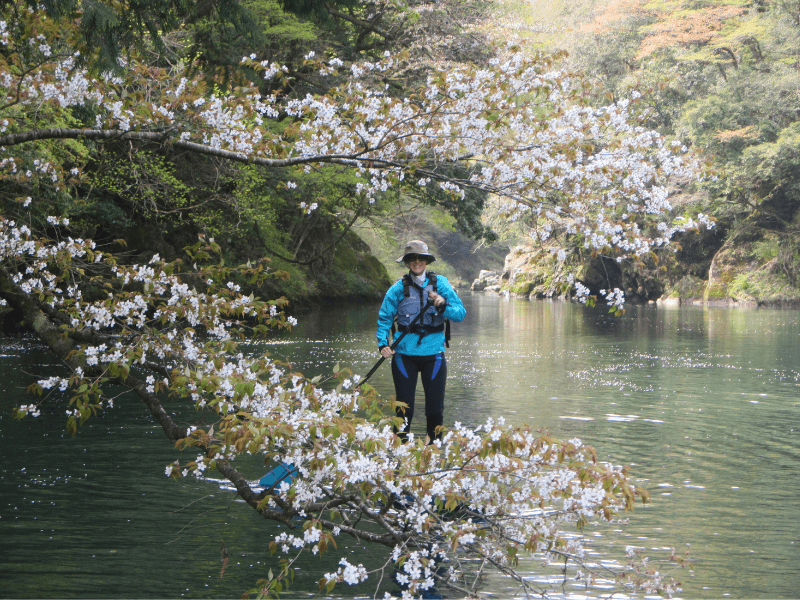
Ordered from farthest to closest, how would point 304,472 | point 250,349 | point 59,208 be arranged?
point 250,349
point 59,208
point 304,472

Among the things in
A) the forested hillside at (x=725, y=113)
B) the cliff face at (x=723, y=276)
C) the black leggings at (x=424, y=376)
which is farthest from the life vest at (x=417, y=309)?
the cliff face at (x=723, y=276)

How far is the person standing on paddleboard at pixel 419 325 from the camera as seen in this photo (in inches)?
251

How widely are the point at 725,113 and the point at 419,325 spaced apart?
38.9 metres

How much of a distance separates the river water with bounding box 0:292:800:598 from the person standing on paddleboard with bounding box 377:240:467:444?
63.2 inches

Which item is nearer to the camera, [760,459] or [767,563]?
[767,563]

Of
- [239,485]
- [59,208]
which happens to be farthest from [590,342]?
[239,485]

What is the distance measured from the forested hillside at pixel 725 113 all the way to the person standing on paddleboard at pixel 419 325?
3268 centimetres

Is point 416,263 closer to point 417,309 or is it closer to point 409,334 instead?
point 417,309

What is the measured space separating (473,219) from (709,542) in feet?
60.2

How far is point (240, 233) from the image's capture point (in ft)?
76.7

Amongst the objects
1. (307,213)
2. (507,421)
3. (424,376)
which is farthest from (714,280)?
(307,213)

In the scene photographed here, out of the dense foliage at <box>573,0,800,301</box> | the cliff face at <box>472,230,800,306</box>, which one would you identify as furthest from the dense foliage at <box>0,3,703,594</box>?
the dense foliage at <box>573,0,800,301</box>

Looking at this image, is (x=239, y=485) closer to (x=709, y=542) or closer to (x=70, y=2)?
(x=70, y=2)

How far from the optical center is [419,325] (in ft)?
21.0
